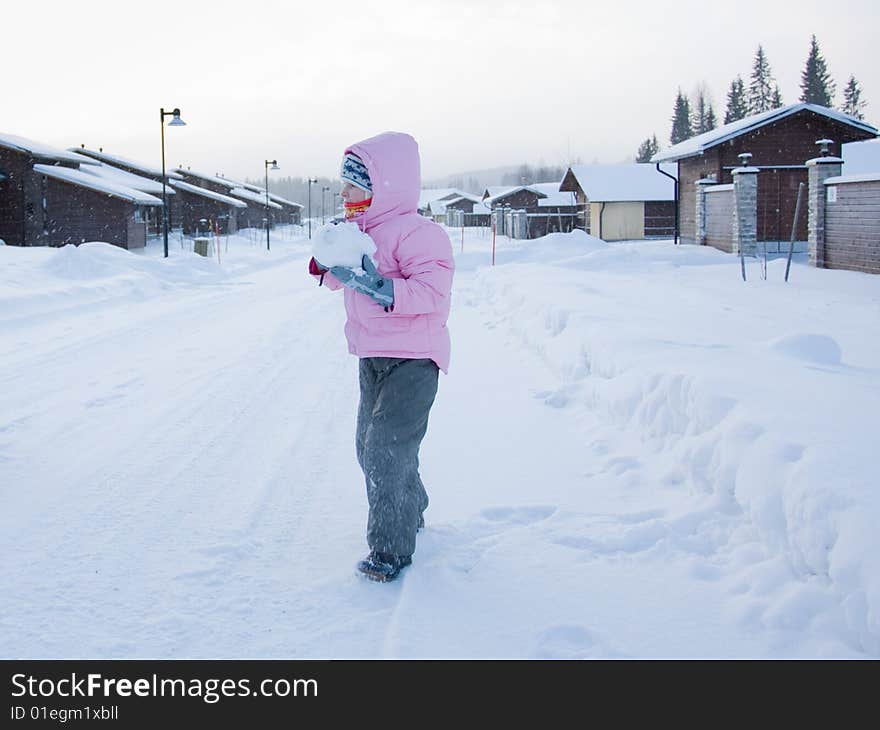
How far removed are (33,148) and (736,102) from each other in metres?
75.6

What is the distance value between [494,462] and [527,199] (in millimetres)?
64621

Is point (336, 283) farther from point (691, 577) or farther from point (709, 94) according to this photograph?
point (709, 94)

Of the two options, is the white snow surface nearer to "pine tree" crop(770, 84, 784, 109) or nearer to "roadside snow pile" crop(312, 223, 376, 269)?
"roadside snow pile" crop(312, 223, 376, 269)

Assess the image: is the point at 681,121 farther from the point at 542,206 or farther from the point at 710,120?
the point at 542,206

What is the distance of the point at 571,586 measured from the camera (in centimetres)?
358

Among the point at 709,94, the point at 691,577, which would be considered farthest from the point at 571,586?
the point at 709,94

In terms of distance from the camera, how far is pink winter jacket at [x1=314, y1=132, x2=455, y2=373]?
3.56 metres

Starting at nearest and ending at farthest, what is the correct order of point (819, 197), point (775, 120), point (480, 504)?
point (480, 504)
point (819, 197)
point (775, 120)

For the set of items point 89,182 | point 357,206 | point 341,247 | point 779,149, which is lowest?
point 341,247

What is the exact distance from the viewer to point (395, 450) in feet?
12.1

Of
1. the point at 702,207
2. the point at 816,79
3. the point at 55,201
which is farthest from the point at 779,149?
the point at 816,79

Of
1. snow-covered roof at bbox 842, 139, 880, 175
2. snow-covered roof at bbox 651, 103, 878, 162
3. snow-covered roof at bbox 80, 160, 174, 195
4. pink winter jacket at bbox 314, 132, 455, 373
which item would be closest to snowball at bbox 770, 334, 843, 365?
pink winter jacket at bbox 314, 132, 455, 373

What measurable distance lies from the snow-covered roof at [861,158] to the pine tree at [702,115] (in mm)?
61585

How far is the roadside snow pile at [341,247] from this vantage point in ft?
11.2
